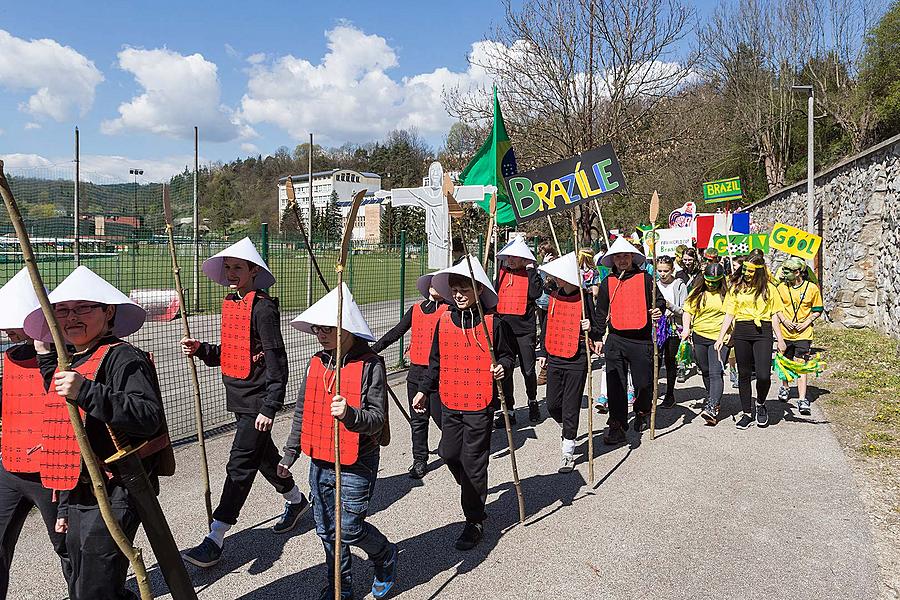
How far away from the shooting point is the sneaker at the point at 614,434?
6977mm

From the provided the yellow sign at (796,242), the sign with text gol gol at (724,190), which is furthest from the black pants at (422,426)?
the sign with text gol gol at (724,190)

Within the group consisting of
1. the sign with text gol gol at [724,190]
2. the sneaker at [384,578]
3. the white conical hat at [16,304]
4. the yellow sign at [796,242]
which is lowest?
the sneaker at [384,578]

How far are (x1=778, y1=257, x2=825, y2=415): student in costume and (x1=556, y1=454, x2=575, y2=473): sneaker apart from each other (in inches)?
138

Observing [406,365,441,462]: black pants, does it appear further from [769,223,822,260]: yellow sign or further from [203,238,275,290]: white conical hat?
[769,223,822,260]: yellow sign

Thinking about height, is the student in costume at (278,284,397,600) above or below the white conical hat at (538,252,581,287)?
below

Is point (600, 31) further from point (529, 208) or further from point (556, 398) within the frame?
point (556, 398)

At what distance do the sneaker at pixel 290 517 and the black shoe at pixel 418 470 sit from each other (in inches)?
50.9

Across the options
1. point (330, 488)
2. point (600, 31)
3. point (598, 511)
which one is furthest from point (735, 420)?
point (600, 31)

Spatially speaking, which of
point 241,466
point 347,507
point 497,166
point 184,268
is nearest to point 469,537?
point 347,507

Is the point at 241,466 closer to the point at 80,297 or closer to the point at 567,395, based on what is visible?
the point at 80,297

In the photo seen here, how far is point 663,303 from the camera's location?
7.33 metres

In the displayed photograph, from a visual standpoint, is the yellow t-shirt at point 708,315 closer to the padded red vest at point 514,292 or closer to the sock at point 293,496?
the padded red vest at point 514,292

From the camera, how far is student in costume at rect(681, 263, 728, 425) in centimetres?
768

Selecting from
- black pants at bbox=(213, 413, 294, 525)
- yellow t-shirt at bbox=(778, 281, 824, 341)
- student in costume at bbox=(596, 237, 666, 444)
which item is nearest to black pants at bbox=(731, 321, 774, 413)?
yellow t-shirt at bbox=(778, 281, 824, 341)
